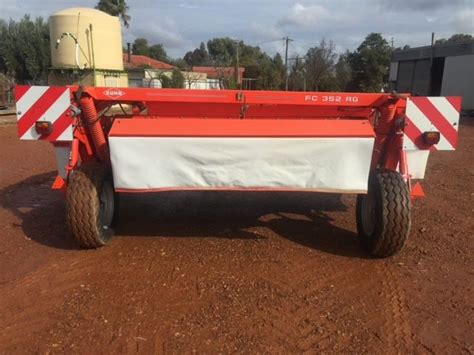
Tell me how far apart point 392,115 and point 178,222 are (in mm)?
2379

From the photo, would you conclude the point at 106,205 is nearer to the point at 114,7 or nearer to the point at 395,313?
the point at 395,313

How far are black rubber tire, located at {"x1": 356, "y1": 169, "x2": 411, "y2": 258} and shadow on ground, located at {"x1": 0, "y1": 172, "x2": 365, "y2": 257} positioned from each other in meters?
0.28

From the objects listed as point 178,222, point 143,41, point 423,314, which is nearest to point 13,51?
point 178,222

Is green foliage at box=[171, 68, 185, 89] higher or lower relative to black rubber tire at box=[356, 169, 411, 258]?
lower

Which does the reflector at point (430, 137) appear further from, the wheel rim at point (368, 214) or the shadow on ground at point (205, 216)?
the shadow on ground at point (205, 216)

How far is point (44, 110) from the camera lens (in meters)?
4.23

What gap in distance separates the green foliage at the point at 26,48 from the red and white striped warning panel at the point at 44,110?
37.0 metres

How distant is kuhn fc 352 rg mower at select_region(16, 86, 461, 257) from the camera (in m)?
3.78

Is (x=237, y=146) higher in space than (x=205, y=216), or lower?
higher

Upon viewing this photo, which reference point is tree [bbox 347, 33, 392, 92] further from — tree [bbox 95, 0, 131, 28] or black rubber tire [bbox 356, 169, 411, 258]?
black rubber tire [bbox 356, 169, 411, 258]

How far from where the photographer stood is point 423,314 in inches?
127

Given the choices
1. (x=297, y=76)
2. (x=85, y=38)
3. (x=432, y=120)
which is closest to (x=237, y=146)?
(x=432, y=120)

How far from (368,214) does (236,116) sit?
1521 millimetres

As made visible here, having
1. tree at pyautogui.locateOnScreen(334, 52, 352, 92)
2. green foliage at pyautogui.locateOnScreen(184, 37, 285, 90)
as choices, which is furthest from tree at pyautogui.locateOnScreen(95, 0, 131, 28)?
tree at pyautogui.locateOnScreen(334, 52, 352, 92)
